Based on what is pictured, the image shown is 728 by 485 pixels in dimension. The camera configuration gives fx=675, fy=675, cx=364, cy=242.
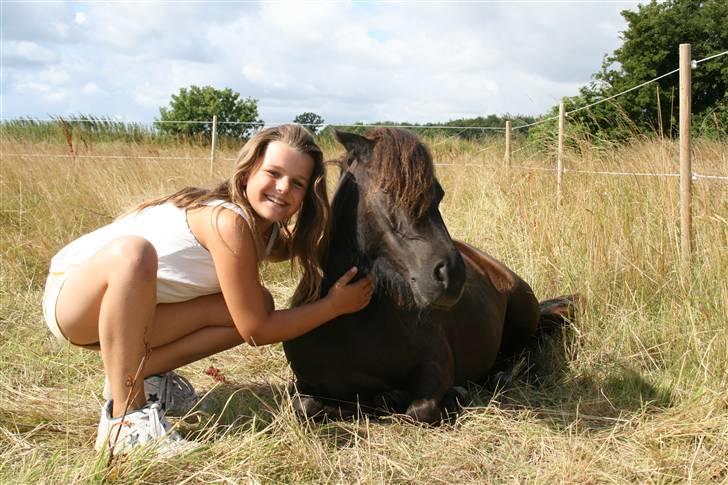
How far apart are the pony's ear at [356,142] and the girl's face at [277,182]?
0.59ft

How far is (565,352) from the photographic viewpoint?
13.5ft

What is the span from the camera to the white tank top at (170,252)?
9.33 ft

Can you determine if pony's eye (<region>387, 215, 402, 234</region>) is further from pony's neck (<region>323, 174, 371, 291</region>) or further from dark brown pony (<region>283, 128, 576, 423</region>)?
pony's neck (<region>323, 174, 371, 291</region>)

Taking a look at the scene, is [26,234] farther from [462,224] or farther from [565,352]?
[565,352]

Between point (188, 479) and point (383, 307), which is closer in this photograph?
point (188, 479)

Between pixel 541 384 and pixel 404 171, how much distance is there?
1731 mm

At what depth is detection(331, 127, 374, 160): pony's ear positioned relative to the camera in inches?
112

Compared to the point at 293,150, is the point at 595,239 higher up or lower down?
lower down

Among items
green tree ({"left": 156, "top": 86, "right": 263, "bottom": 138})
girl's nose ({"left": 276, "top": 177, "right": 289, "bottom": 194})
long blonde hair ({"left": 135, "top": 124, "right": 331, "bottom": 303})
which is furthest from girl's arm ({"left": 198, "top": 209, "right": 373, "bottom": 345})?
green tree ({"left": 156, "top": 86, "right": 263, "bottom": 138})

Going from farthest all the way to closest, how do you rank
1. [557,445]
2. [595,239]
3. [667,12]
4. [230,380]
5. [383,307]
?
[667,12]
[595,239]
[230,380]
[383,307]
[557,445]

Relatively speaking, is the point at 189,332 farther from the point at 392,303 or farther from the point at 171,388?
the point at 392,303

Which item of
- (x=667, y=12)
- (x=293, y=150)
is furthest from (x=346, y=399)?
(x=667, y=12)

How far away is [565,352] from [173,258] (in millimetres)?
2465

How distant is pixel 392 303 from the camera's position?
3.03m
